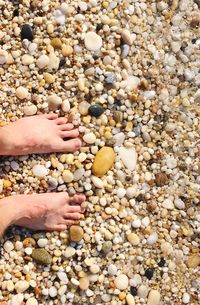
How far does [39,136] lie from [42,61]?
0.38 metres

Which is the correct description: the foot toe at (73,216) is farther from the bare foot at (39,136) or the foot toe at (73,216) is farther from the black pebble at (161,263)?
the black pebble at (161,263)

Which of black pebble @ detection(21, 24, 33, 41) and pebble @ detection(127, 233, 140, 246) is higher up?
black pebble @ detection(21, 24, 33, 41)

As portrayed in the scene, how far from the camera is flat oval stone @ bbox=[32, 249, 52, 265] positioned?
10.1 feet

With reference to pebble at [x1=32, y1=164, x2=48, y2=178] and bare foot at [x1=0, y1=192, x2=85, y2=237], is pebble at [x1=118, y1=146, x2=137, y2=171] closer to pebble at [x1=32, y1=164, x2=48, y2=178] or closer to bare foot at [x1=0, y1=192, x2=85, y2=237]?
bare foot at [x1=0, y1=192, x2=85, y2=237]

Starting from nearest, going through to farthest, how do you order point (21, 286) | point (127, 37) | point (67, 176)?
point (21, 286)
point (67, 176)
point (127, 37)

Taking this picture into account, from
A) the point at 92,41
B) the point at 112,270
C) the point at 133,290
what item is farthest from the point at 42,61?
the point at 133,290

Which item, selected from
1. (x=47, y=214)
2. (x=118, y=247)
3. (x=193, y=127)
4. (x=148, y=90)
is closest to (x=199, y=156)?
(x=193, y=127)

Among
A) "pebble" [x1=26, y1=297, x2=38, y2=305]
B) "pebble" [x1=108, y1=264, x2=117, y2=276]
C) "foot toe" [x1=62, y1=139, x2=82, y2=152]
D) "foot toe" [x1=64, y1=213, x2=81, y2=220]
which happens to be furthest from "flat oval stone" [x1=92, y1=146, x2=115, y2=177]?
"pebble" [x1=26, y1=297, x2=38, y2=305]

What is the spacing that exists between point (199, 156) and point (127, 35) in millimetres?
732

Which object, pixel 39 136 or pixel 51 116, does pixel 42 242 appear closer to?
pixel 39 136

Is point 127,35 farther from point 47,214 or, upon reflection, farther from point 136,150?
point 47,214

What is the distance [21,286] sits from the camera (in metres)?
3.05

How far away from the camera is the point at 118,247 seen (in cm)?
317

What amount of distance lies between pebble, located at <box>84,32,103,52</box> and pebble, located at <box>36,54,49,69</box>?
218 mm
